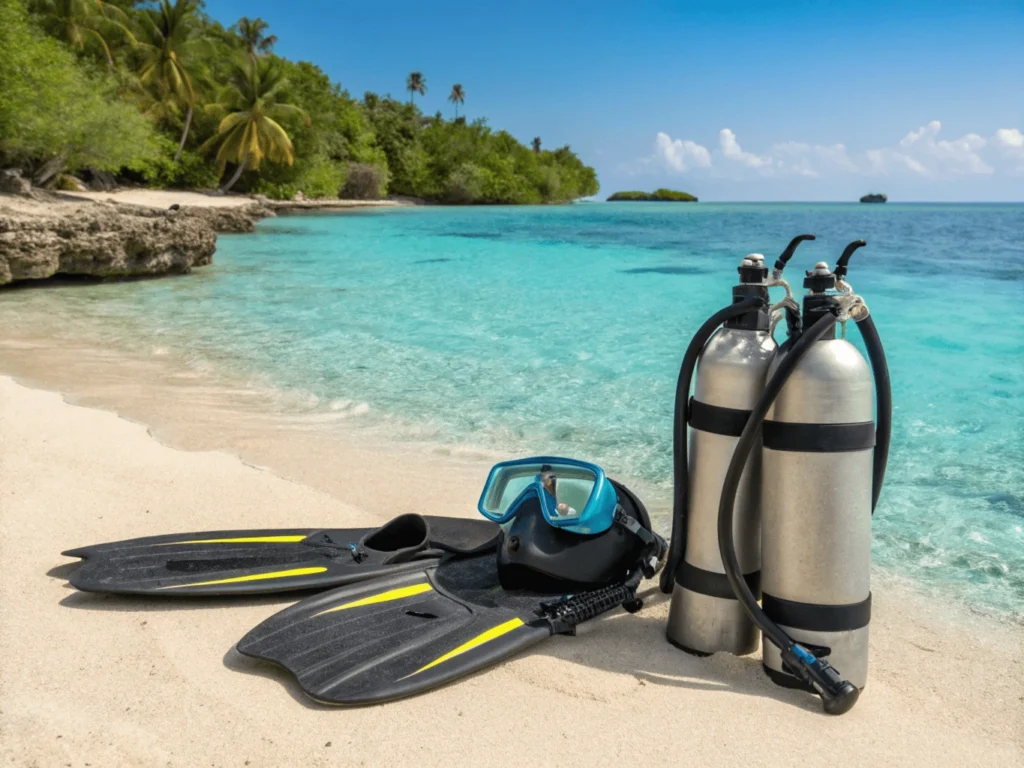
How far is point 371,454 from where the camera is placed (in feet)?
15.6

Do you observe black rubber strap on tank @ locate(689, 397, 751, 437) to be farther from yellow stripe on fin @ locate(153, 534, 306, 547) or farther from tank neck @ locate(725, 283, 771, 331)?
yellow stripe on fin @ locate(153, 534, 306, 547)

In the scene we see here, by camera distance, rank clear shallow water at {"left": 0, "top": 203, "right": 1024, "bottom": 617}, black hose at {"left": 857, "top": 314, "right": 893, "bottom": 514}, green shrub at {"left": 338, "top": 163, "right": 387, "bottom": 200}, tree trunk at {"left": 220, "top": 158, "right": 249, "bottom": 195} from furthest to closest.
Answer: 1. green shrub at {"left": 338, "top": 163, "right": 387, "bottom": 200}
2. tree trunk at {"left": 220, "top": 158, "right": 249, "bottom": 195}
3. clear shallow water at {"left": 0, "top": 203, "right": 1024, "bottom": 617}
4. black hose at {"left": 857, "top": 314, "right": 893, "bottom": 514}

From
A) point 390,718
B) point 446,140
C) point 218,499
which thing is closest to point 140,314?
point 218,499

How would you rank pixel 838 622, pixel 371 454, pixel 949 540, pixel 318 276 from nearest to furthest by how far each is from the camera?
pixel 838 622 → pixel 949 540 → pixel 371 454 → pixel 318 276

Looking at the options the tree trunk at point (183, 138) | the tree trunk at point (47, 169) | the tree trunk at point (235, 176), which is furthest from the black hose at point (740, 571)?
the tree trunk at point (235, 176)

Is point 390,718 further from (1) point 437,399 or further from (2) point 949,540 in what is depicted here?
(1) point 437,399

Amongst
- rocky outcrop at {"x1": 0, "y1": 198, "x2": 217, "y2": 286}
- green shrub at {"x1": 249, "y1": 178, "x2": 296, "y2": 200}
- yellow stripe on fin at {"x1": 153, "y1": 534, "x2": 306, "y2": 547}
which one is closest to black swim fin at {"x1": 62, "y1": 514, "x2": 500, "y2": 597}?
yellow stripe on fin at {"x1": 153, "y1": 534, "x2": 306, "y2": 547}

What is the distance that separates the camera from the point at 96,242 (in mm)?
11086

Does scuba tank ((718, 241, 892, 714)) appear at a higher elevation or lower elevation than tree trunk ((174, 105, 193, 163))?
lower

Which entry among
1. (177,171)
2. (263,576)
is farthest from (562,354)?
(177,171)

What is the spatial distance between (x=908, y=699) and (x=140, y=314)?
9068 millimetres

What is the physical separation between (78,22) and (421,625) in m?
37.8

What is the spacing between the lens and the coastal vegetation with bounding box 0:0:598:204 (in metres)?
22.7

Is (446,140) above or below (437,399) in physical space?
above
